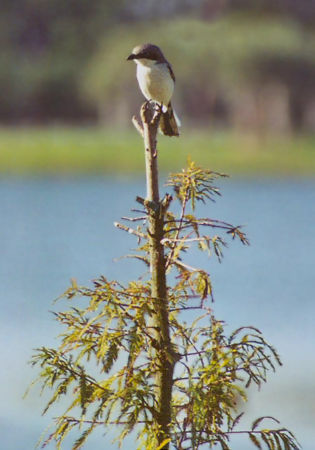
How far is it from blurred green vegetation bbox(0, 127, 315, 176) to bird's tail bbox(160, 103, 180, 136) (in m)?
13.7

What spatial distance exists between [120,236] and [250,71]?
8158 millimetres

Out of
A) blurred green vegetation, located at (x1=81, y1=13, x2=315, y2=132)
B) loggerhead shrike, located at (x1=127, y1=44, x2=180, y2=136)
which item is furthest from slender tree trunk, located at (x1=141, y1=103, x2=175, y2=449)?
blurred green vegetation, located at (x1=81, y1=13, x2=315, y2=132)

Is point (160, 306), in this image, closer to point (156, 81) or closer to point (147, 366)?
point (147, 366)

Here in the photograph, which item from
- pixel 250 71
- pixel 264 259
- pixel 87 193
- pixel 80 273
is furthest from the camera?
pixel 250 71

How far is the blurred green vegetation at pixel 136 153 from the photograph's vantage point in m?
17.3

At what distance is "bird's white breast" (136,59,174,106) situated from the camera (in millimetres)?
2572

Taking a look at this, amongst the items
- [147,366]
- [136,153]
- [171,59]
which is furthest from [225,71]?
[147,366]

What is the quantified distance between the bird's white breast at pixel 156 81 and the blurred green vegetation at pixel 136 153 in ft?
44.5

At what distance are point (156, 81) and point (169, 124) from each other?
14 cm

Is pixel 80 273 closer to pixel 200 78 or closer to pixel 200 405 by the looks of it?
pixel 200 405

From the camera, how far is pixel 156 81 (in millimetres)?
2586

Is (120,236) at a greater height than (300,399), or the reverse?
(120,236)

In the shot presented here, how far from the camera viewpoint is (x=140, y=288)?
187cm

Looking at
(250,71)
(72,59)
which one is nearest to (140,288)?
(250,71)
